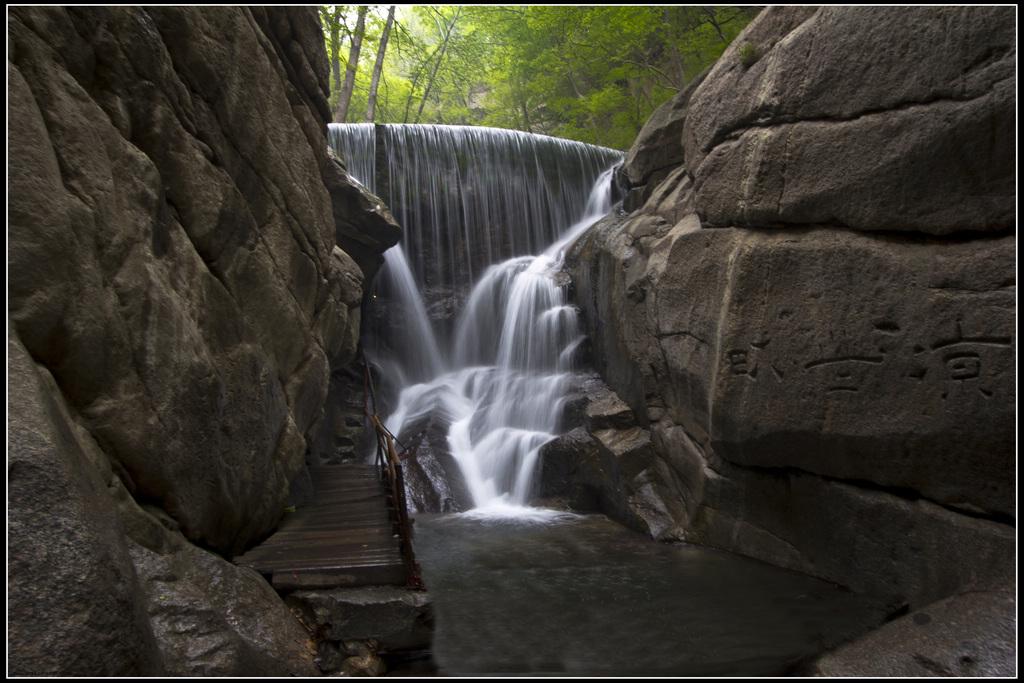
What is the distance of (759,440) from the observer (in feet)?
22.1

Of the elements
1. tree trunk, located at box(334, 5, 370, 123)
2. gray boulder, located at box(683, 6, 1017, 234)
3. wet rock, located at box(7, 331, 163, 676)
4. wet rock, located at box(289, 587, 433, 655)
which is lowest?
wet rock, located at box(289, 587, 433, 655)

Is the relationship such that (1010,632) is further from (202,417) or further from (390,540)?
(202,417)

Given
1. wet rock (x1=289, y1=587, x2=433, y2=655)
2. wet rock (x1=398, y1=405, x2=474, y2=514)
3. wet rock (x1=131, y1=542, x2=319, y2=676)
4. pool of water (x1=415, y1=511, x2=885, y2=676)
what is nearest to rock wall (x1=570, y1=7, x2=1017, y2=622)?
pool of water (x1=415, y1=511, x2=885, y2=676)

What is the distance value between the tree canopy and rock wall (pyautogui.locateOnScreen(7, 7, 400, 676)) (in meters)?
11.4

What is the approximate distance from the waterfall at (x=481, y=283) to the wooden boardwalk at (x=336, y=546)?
11.2 feet

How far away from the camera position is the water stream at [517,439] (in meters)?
5.38

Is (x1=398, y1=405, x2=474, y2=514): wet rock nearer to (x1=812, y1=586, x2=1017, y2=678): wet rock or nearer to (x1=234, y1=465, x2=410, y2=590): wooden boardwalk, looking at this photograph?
(x1=234, y1=465, x2=410, y2=590): wooden boardwalk

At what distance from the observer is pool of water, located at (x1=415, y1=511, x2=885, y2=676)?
5027 millimetres

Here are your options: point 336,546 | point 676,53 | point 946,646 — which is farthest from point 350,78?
point 946,646

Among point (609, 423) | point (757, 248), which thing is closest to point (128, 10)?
point (757, 248)

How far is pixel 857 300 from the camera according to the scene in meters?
5.89

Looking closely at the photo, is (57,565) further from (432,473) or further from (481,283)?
(481,283)

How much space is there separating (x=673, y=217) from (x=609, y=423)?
3600mm

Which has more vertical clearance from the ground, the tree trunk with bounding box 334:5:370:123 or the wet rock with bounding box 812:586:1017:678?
the tree trunk with bounding box 334:5:370:123
